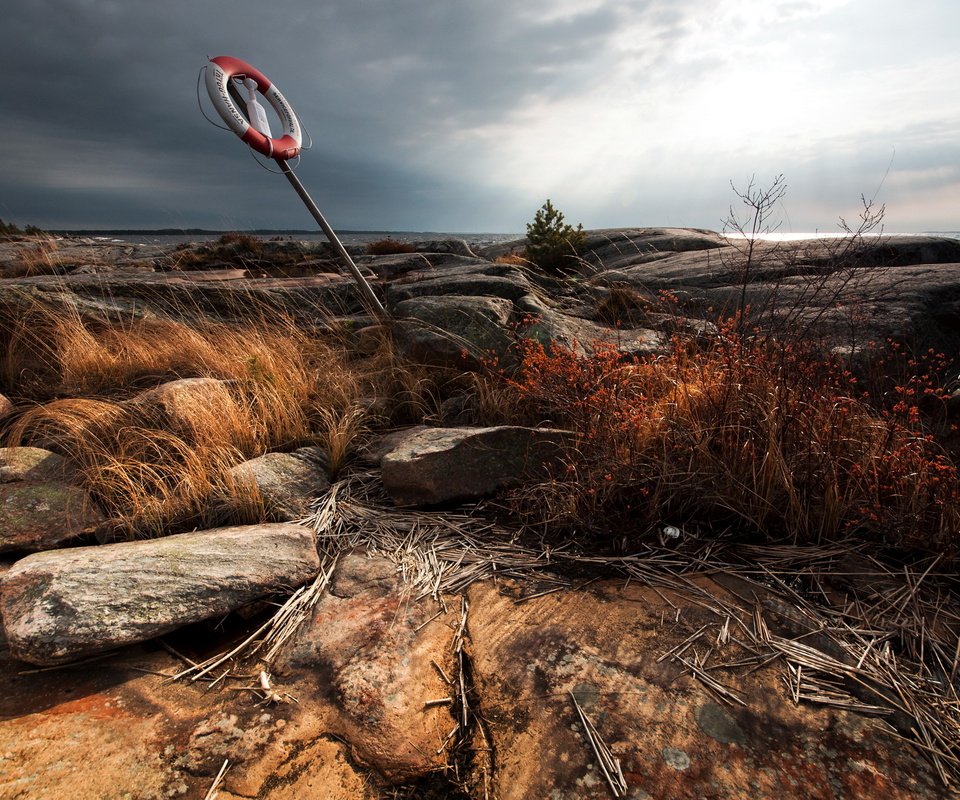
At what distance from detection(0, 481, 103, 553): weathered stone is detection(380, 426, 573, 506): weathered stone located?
5.04ft

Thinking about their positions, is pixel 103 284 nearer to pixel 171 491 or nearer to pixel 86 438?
pixel 86 438

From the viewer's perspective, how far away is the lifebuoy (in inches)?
176

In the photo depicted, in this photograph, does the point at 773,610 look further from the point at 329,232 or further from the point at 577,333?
the point at 329,232

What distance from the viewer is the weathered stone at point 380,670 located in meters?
1.46

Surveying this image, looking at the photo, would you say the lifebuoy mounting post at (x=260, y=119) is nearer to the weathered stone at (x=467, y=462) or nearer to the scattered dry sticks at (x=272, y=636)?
the weathered stone at (x=467, y=462)

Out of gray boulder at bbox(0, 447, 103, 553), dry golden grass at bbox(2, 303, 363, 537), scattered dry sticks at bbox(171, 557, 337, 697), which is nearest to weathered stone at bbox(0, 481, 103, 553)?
gray boulder at bbox(0, 447, 103, 553)

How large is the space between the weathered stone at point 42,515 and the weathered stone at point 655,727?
2136mm

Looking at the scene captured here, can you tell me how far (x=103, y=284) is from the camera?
5.81 m

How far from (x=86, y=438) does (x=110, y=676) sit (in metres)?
1.90

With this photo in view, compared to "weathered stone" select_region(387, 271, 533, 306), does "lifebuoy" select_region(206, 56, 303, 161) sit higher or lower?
higher

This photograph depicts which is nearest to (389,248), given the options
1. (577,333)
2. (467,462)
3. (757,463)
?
(577,333)

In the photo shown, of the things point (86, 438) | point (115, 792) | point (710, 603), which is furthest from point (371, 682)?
point (86, 438)

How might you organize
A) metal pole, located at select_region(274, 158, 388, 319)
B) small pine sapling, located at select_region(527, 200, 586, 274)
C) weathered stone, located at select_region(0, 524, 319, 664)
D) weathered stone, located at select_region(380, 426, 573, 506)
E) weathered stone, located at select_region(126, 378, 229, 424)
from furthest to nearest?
small pine sapling, located at select_region(527, 200, 586, 274), metal pole, located at select_region(274, 158, 388, 319), weathered stone, located at select_region(126, 378, 229, 424), weathered stone, located at select_region(380, 426, 573, 506), weathered stone, located at select_region(0, 524, 319, 664)

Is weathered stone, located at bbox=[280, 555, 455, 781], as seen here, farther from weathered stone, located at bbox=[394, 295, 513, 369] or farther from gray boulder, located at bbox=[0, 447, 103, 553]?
weathered stone, located at bbox=[394, 295, 513, 369]
